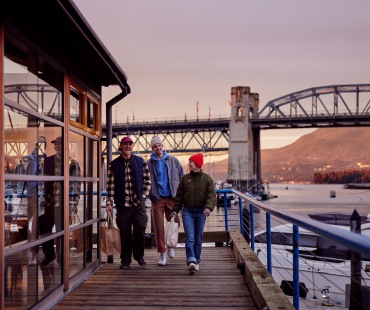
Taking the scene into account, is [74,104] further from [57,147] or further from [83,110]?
[57,147]

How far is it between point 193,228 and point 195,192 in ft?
1.58

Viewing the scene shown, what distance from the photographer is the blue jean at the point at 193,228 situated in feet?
24.9

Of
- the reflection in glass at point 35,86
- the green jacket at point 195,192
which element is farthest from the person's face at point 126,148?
the reflection in glass at point 35,86

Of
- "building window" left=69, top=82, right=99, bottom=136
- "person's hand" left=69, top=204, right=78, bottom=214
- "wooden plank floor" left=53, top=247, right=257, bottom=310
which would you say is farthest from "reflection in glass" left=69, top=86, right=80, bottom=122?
"wooden plank floor" left=53, top=247, right=257, bottom=310

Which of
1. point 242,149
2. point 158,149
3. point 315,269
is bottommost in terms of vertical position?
point 315,269

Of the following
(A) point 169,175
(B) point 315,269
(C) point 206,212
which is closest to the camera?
(C) point 206,212

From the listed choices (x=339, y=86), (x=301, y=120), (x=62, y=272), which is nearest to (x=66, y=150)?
(x=62, y=272)

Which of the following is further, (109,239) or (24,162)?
(109,239)

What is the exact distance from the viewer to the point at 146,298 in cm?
598

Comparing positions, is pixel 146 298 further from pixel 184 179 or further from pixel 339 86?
pixel 339 86

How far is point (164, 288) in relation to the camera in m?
6.49

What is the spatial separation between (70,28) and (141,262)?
3846 mm

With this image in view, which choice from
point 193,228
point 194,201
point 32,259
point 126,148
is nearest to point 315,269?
point 193,228

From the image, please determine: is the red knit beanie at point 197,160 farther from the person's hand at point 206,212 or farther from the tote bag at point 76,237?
the tote bag at point 76,237
